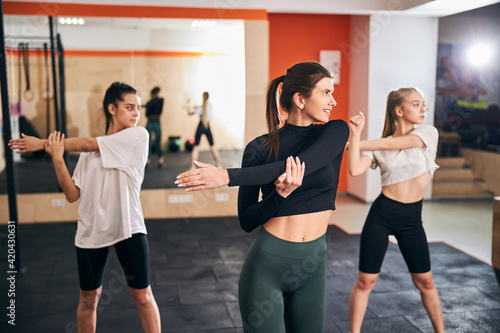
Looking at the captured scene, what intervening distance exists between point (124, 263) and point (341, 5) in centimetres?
487

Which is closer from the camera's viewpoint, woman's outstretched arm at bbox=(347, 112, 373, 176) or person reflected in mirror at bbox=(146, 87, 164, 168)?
woman's outstretched arm at bbox=(347, 112, 373, 176)

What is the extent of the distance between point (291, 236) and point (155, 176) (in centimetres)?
447

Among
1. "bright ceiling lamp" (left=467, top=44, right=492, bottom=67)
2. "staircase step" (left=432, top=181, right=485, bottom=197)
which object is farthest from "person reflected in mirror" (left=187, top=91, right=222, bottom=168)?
"bright ceiling lamp" (left=467, top=44, right=492, bottom=67)

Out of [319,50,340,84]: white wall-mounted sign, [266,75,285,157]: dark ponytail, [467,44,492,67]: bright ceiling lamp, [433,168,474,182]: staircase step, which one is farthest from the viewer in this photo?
[467,44,492,67]: bright ceiling lamp

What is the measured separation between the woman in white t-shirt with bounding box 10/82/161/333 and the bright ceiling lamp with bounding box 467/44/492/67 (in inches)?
319

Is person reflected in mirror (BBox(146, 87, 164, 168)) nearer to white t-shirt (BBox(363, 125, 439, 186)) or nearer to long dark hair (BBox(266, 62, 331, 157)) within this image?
white t-shirt (BBox(363, 125, 439, 186))

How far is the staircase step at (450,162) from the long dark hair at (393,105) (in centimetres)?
544

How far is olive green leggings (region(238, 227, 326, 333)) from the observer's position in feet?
5.34

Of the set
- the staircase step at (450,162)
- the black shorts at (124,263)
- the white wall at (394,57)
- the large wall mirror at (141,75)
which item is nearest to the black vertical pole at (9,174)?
the large wall mirror at (141,75)

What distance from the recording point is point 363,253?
8.47 feet

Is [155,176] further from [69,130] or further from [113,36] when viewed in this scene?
[113,36]

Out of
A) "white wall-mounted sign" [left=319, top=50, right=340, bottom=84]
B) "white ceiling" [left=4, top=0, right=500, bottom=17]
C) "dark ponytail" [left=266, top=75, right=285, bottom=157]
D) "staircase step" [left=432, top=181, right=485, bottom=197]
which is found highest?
"white ceiling" [left=4, top=0, right=500, bottom=17]

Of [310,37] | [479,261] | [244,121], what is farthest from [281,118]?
[310,37]

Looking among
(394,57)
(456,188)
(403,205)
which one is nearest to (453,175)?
(456,188)
